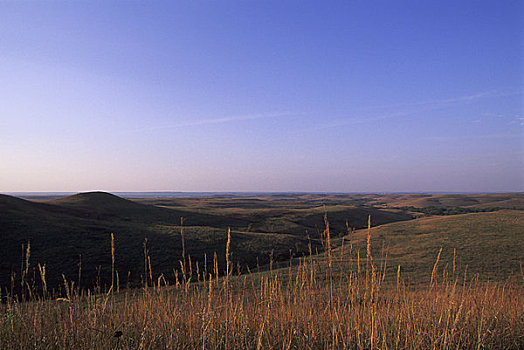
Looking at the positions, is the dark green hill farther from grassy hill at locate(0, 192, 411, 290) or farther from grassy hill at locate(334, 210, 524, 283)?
grassy hill at locate(334, 210, 524, 283)

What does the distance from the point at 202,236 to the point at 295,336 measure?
80.6 feet

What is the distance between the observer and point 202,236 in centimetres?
2730

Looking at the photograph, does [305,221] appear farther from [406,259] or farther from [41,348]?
[41,348]

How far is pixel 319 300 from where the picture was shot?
14.1ft

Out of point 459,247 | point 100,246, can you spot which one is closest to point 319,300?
point 459,247

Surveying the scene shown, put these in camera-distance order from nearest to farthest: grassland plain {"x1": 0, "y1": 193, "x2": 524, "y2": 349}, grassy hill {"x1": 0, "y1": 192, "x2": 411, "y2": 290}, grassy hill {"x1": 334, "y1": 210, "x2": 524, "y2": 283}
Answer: grassland plain {"x1": 0, "y1": 193, "x2": 524, "y2": 349} < grassy hill {"x1": 334, "y1": 210, "x2": 524, "y2": 283} < grassy hill {"x1": 0, "y1": 192, "x2": 411, "y2": 290}

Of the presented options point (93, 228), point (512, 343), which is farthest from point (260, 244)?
point (512, 343)

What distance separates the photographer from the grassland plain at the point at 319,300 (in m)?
3.48

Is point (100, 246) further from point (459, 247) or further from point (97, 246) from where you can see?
point (459, 247)

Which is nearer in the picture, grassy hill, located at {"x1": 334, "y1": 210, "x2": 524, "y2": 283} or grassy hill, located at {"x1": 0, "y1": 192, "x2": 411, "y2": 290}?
grassy hill, located at {"x1": 334, "y1": 210, "x2": 524, "y2": 283}

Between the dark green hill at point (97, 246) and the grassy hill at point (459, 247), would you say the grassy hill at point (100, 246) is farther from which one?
the grassy hill at point (459, 247)

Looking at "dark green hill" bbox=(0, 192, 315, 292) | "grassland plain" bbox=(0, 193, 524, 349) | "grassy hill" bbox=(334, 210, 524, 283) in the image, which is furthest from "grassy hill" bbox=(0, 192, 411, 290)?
"grassy hill" bbox=(334, 210, 524, 283)

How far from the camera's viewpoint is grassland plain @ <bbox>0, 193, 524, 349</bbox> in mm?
3484

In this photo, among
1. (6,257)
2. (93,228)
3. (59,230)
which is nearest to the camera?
(6,257)
